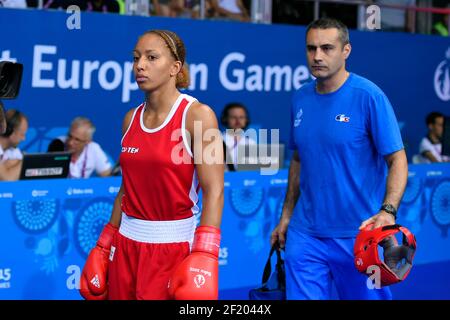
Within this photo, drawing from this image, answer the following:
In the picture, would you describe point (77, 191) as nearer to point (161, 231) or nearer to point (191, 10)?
point (161, 231)

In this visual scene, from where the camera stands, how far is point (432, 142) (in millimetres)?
10391

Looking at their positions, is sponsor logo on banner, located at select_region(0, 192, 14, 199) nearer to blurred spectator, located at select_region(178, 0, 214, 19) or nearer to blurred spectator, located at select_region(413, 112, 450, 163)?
blurred spectator, located at select_region(178, 0, 214, 19)

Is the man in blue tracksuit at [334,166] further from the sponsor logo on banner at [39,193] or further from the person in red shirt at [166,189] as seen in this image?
the sponsor logo on banner at [39,193]

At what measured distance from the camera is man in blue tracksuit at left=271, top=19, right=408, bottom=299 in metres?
5.20

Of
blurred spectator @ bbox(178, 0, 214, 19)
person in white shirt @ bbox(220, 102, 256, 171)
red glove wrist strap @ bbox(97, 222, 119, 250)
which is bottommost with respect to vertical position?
red glove wrist strap @ bbox(97, 222, 119, 250)

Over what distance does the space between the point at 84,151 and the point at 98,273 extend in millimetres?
3660

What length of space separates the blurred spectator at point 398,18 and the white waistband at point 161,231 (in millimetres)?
6837

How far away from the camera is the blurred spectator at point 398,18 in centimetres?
1097

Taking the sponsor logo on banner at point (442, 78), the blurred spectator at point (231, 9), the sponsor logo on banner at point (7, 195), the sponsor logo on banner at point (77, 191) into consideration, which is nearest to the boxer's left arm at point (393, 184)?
the sponsor logo on banner at point (77, 191)

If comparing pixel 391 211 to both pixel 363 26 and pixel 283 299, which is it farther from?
pixel 363 26

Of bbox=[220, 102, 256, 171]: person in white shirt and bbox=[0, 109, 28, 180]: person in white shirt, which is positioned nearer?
bbox=[0, 109, 28, 180]: person in white shirt

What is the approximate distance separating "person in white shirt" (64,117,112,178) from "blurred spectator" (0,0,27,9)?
1.08 metres

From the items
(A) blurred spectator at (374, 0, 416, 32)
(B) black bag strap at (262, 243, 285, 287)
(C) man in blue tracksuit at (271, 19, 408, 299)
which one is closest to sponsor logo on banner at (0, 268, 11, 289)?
(B) black bag strap at (262, 243, 285, 287)
